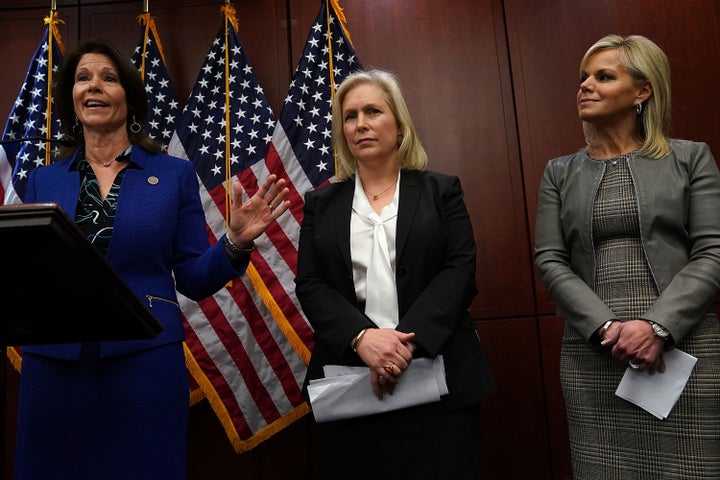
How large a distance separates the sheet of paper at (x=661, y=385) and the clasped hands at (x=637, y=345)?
2 centimetres

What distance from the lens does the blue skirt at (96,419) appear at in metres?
1.55

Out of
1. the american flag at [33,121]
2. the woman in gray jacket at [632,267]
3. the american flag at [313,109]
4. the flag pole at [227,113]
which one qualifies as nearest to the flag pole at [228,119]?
the flag pole at [227,113]

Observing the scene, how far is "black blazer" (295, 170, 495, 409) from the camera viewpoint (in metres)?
1.80

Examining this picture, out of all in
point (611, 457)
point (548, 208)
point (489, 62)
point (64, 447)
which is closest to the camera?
point (64, 447)

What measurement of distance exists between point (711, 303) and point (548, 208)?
548mm

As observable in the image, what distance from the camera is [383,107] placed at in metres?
2.16

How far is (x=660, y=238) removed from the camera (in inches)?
74.9

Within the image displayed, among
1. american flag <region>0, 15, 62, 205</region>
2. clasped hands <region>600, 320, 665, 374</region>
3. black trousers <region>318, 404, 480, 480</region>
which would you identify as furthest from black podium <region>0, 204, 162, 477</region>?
american flag <region>0, 15, 62, 205</region>

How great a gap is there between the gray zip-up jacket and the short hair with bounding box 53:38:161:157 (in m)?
1.28

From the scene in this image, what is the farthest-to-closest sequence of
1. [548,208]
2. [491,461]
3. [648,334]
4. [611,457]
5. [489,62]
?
1. [489,62]
2. [491,461]
3. [548,208]
4. [611,457]
5. [648,334]

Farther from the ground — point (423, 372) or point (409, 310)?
point (409, 310)

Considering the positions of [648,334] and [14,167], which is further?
[14,167]

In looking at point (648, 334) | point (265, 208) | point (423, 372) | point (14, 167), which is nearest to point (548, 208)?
point (648, 334)

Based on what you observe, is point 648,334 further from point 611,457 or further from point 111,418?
point 111,418
